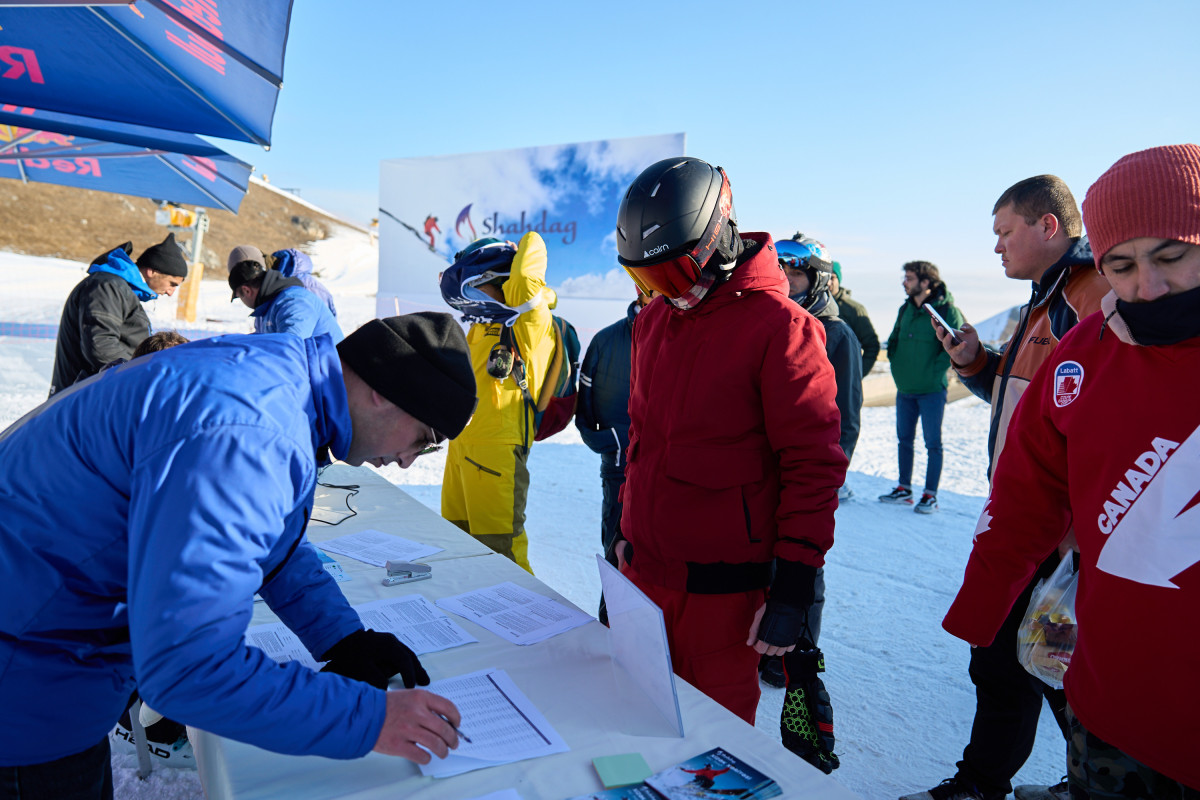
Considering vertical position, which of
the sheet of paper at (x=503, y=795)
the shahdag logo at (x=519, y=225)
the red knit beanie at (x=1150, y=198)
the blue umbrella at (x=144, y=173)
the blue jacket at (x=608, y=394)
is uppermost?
the shahdag logo at (x=519, y=225)

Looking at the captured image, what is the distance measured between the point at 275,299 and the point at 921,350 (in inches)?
187

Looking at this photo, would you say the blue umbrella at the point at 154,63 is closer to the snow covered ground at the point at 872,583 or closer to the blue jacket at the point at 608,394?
the blue jacket at the point at 608,394

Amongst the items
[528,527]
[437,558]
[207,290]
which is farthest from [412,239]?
[207,290]

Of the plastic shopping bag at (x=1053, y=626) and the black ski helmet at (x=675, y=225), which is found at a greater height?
the black ski helmet at (x=675, y=225)

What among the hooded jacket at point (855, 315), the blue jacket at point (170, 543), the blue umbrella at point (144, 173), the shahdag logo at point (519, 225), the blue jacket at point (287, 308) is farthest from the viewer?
the shahdag logo at point (519, 225)

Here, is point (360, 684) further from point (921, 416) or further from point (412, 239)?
point (412, 239)

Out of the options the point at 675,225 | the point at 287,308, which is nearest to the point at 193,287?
the point at 287,308

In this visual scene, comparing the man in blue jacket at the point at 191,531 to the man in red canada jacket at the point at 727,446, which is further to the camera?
the man in red canada jacket at the point at 727,446

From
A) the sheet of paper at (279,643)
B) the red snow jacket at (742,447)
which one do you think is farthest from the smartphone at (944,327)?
the sheet of paper at (279,643)

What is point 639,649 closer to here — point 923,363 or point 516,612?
point 516,612

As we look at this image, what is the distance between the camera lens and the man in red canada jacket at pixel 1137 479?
108 cm

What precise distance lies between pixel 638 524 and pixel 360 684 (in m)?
0.89

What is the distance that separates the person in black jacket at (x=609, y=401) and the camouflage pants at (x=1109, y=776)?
2.25 meters

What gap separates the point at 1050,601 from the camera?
1.42m
